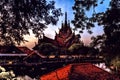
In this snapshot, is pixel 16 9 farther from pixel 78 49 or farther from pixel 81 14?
pixel 78 49

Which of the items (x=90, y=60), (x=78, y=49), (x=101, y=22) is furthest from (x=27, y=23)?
(x=78, y=49)

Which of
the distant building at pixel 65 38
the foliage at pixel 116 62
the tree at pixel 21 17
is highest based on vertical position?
the tree at pixel 21 17

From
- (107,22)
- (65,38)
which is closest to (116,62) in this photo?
(107,22)

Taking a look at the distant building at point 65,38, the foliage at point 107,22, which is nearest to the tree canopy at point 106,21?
the foliage at point 107,22

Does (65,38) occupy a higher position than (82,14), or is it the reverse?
(82,14)

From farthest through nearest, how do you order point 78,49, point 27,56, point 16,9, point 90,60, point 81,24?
point 78,49 < point 27,56 < point 90,60 < point 81,24 < point 16,9

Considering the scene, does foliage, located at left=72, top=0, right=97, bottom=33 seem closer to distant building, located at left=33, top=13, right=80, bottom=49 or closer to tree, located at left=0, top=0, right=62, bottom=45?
tree, located at left=0, top=0, right=62, bottom=45

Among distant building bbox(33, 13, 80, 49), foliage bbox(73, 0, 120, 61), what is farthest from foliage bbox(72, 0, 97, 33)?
distant building bbox(33, 13, 80, 49)

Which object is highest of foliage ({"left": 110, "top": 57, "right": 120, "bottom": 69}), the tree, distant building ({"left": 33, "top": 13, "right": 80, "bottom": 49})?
the tree

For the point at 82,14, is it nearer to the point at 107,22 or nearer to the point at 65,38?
the point at 107,22

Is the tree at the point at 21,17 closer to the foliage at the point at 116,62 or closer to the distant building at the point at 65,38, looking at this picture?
the foliage at the point at 116,62

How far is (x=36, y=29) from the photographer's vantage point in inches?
550

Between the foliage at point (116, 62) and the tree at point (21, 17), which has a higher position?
the tree at point (21, 17)

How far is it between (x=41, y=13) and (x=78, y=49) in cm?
5303
